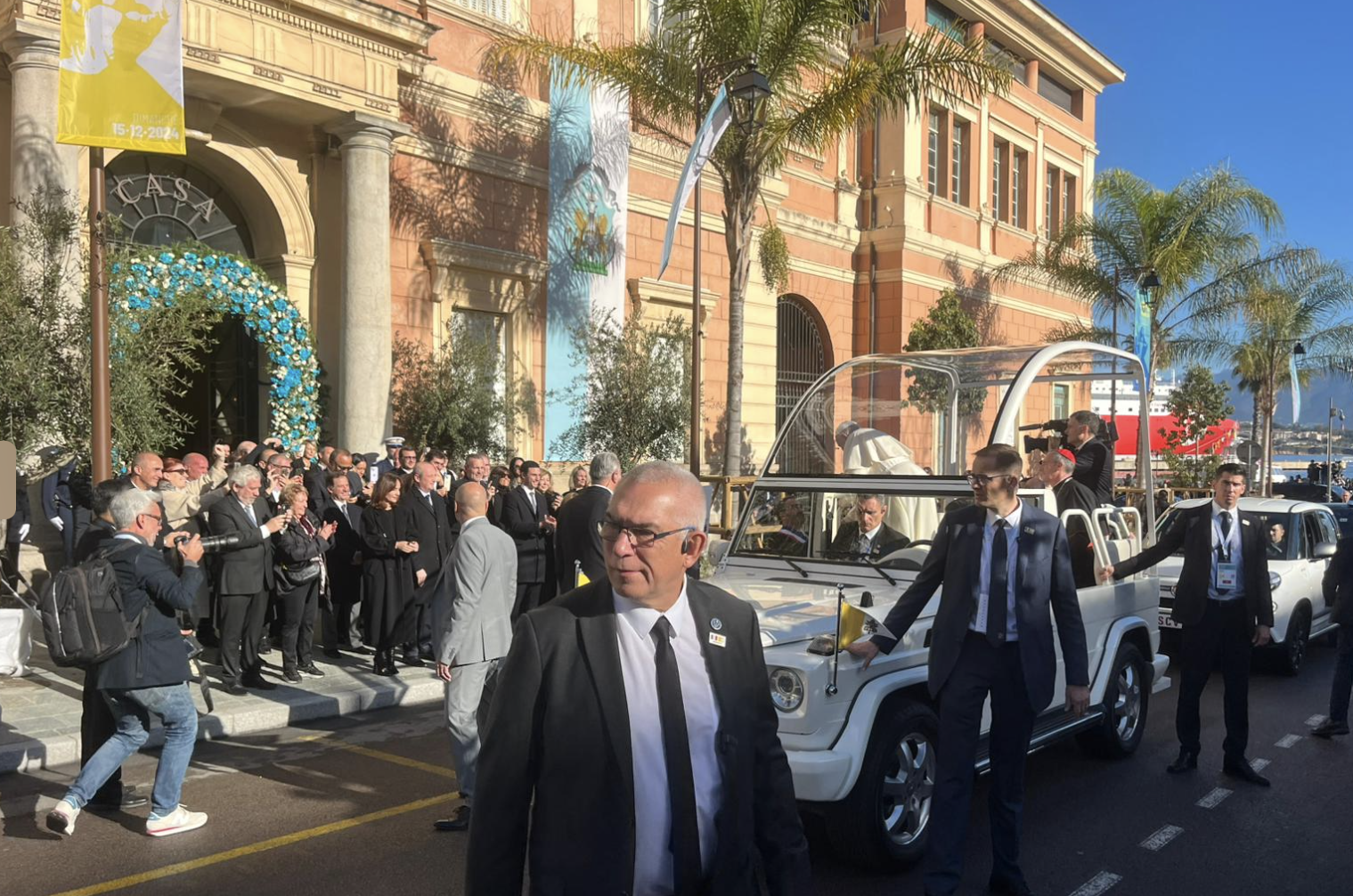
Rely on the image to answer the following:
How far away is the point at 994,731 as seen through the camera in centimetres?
491

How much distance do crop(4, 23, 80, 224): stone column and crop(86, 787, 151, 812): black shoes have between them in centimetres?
808

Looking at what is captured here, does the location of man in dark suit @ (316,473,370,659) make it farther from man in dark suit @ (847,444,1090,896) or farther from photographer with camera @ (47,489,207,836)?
man in dark suit @ (847,444,1090,896)

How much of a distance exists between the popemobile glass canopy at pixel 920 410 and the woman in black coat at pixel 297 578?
13.9ft

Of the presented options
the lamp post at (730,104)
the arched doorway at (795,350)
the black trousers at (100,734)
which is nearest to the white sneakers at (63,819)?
the black trousers at (100,734)

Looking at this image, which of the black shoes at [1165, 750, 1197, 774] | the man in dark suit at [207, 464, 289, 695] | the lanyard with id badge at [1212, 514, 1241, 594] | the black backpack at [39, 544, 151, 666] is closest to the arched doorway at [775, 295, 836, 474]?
the man in dark suit at [207, 464, 289, 695]

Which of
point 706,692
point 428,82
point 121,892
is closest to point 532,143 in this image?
point 428,82

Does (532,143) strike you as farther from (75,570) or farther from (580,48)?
(75,570)

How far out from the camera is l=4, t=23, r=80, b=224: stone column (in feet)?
39.4

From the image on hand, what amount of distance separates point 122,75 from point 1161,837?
8.76 metres

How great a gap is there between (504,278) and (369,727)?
1171 centimetres

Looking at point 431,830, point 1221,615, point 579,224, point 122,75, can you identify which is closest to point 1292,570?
point 1221,615

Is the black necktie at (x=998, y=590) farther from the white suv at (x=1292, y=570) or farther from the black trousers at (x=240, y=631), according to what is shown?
the black trousers at (x=240, y=631)

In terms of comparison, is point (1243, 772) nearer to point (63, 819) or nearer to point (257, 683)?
point (63, 819)

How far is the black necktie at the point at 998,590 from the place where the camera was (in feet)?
15.8
